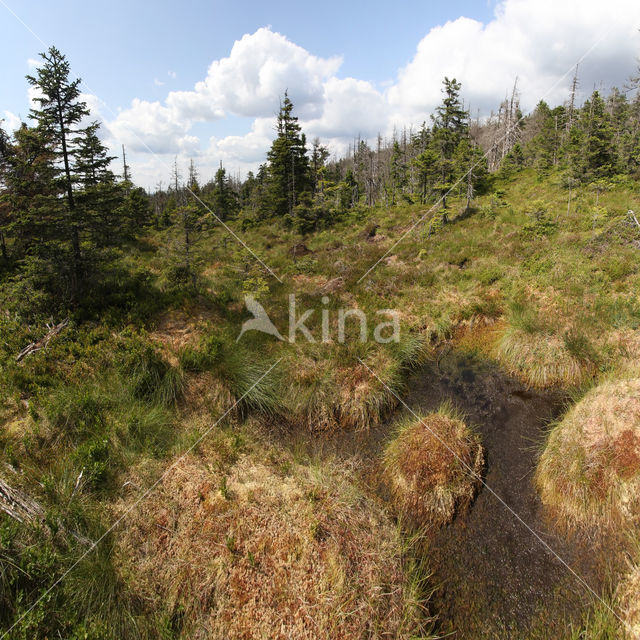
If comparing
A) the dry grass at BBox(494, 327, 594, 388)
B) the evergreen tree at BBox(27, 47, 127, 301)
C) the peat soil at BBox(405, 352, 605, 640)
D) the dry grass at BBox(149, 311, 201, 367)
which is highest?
the evergreen tree at BBox(27, 47, 127, 301)

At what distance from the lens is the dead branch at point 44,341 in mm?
8148

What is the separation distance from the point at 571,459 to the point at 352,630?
194 inches

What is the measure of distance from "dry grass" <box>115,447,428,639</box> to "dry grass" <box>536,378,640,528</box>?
320 centimetres

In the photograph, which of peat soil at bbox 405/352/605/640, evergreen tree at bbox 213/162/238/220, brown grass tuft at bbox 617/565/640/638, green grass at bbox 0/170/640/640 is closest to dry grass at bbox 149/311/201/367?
green grass at bbox 0/170/640/640

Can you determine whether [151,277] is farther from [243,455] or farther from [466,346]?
[466,346]

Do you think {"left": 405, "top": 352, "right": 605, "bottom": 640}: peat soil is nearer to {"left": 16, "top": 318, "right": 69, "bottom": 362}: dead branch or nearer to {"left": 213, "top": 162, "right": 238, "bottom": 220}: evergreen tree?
{"left": 16, "top": 318, "right": 69, "bottom": 362}: dead branch

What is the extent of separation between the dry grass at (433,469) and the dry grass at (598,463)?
132cm

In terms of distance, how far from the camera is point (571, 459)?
626cm

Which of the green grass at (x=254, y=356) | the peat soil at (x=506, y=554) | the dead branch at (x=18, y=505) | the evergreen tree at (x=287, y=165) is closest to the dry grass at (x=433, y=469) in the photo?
the peat soil at (x=506, y=554)

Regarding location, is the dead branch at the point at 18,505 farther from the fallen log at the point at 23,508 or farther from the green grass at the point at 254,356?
the green grass at the point at 254,356

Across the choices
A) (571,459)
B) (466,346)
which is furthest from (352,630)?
(466,346)

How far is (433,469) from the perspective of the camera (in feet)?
21.3

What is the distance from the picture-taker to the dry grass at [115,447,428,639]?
14.4ft

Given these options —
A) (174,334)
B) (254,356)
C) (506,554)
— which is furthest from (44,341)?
(506,554)
